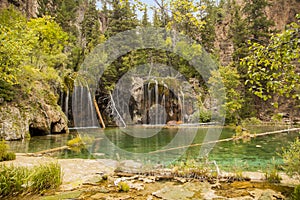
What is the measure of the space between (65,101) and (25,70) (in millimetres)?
7149

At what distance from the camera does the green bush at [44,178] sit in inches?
172

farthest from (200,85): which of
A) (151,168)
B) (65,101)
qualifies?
(151,168)

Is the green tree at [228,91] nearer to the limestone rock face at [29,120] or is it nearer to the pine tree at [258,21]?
the pine tree at [258,21]

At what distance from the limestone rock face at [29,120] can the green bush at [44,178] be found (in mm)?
9794

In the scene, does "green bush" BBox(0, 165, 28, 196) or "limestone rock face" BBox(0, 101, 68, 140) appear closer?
"green bush" BBox(0, 165, 28, 196)

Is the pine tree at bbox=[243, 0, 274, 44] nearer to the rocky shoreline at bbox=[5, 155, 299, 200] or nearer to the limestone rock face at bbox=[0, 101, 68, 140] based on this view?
the limestone rock face at bbox=[0, 101, 68, 140]

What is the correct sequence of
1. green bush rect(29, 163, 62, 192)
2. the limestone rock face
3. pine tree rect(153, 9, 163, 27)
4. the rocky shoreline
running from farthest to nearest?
the limestone rock face, the rocky shoreline, green bush rect(29, 163, 62, 192), pine tree rect(153, 9, 163, 27)

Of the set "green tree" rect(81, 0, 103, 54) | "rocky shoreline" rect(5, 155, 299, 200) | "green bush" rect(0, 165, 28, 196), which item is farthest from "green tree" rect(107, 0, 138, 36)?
"green bush" rect(0, 165, 28, 196)

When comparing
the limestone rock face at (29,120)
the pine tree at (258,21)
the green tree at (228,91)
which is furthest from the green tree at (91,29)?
the pine tree at (258,21)

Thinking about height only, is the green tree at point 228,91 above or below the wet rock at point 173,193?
above

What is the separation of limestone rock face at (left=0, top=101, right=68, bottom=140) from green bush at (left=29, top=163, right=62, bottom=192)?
9.79 m

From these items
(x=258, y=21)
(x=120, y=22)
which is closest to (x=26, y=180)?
(x=120, y=22)

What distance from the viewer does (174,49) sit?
33.5 m

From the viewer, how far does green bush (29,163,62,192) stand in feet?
14.3
